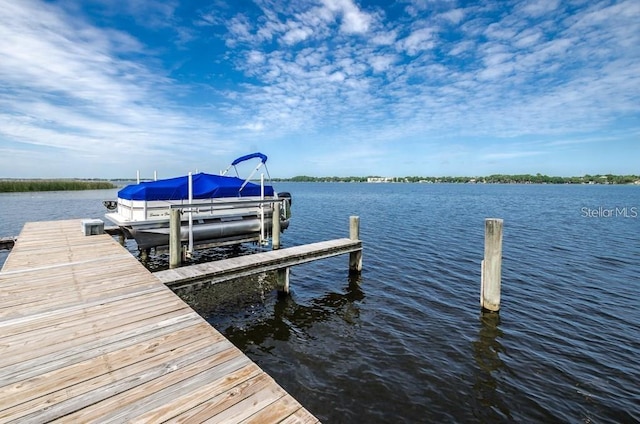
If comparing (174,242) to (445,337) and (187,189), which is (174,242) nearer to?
(187,189)

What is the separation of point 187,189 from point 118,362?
31.3ft

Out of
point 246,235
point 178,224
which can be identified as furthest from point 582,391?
point 246,235

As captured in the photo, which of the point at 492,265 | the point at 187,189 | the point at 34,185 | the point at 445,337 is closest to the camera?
the point at 445,337

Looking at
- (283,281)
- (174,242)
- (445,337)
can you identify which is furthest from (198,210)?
(445,337)

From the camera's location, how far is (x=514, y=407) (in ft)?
16.9

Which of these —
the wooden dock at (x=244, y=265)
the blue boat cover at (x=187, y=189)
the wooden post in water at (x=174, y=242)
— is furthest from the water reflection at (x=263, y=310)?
the blue boat cover at (x=187, y=189)

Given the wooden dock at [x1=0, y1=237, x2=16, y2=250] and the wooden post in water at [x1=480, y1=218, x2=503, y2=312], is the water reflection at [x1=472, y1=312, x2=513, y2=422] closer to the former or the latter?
the wooden post in water at [x1=480, y1=218, x2=503, y2=312]

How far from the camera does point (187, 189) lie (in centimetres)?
1224

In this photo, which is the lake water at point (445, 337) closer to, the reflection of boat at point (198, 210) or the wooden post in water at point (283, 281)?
the wooden post in water at point (283, 281)

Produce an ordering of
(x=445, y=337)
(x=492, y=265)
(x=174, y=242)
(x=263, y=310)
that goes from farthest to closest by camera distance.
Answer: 1. (x=174, y=242)
2. (x=263, y=310)
3. (x=492, y=265)
4. (x=445, y=337)

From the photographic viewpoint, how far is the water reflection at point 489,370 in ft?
16.5

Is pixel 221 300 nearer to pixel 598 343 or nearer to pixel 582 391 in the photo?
pixel 582 391

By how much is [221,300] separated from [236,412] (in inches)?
270

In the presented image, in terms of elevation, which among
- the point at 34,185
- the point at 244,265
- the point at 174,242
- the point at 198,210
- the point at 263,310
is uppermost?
the point at 34,185
